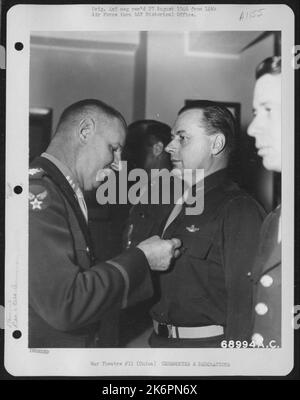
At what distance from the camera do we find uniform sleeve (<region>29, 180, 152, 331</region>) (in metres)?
0.67

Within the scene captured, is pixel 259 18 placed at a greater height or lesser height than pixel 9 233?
greater

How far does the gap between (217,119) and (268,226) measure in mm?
179

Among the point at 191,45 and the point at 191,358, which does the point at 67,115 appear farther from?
the point at 191,358

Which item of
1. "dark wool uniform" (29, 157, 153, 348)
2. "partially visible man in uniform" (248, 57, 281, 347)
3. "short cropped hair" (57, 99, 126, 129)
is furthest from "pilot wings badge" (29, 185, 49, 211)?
"partially visible man in uniform" (248, 57, 281, 347)

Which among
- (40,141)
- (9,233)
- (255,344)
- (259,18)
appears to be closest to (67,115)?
(40,141)

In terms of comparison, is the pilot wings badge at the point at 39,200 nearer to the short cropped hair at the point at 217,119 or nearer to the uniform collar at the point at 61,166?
the uniform collar at the point at 61,166

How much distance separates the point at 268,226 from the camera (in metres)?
0.68

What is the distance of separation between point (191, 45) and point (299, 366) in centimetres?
52

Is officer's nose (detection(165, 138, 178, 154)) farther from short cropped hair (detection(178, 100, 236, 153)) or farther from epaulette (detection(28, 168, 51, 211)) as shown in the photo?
epaulette (detection(28, 168, 51, 211))

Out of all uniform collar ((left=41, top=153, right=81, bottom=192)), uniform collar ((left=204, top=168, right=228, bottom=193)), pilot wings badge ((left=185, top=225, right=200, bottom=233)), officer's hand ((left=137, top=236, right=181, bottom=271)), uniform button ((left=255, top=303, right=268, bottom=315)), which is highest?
uniform collar ((left=41, top=153, right=81, bottom=192))

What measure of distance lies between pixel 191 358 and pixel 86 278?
8.1 inches

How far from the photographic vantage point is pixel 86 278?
0.66m

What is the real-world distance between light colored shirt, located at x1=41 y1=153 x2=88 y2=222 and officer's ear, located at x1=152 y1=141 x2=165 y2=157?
0.13 metres

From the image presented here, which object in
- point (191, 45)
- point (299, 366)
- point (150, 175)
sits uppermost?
point (191, 45)
